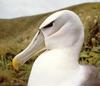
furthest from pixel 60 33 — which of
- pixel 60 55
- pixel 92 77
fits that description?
pixel 92 77

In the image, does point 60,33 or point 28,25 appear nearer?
point 60,33

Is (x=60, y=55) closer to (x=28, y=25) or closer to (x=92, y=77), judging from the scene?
(x=92, y=77)

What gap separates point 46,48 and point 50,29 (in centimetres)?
7

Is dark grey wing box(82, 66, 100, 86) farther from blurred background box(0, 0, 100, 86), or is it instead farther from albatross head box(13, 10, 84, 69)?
blurred background box(0, 0, 100, 86)

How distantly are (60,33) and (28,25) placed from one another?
1768 mm

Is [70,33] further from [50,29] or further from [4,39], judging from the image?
[4,39]

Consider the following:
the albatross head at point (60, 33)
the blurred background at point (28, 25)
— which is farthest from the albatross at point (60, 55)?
the blurred background at point (28, 25)

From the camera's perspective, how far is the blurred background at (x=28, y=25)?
10.6 feet

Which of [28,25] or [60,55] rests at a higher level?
[60,55]

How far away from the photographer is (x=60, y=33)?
179 centimetres

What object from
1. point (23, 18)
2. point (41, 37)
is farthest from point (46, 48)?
point (23, 18)

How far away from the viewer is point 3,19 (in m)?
3.63

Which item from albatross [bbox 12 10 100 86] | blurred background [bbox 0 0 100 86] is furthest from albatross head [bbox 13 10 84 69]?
blurred background [bbox 0 0 100 86]

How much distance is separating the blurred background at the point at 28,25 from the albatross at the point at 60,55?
4.50ft
